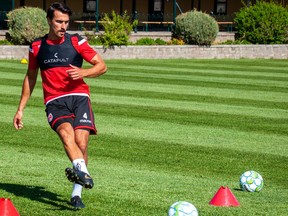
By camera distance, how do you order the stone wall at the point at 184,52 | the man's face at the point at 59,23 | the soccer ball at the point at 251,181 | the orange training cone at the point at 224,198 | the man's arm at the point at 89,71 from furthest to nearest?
the stone wall at the point at 184,52 → the soccer ball at the point at 251,181 → the orange training cone at the point at 224,198 → the man's face at the point at 59,23 → the man's arm at the point at 89,71

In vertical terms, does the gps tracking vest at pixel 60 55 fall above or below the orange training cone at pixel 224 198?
above

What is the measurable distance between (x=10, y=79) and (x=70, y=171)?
16.1m

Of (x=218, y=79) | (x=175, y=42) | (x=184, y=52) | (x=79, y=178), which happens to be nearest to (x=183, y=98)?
(x=218, y=79)

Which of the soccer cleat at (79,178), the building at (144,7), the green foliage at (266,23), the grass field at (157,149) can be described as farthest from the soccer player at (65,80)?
the building at (144,7)

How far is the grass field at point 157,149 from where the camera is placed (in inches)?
363

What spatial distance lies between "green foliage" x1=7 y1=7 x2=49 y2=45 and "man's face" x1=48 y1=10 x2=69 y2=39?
88.8 feet

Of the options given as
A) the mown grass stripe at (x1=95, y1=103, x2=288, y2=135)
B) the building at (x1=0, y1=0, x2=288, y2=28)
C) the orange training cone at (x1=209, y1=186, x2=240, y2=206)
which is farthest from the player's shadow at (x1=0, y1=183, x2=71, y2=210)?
the building at (x1=0, y1=0, x2=288, y2=28)

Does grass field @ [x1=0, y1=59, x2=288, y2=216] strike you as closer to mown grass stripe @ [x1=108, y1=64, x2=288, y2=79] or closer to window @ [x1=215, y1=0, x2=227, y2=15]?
mown grass stripe @ [x1=108, y1=64, x2=288, y2=79]

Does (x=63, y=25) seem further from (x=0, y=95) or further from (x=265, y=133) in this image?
(x=0, y=95)

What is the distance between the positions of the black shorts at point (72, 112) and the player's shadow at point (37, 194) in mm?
761

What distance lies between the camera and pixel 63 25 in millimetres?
8812

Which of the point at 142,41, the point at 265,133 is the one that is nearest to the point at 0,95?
the point at 265,133

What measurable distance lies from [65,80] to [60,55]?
0.85ft

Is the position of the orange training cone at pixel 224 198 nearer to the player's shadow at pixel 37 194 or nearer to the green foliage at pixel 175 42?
the player's shadow at pixel 37 194
